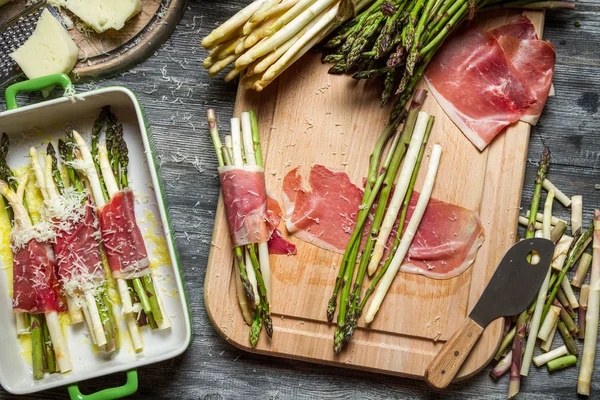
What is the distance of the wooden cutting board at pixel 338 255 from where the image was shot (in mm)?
2672

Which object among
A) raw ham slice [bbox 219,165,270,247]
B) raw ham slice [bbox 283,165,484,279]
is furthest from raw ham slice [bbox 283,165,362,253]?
raw ham slice [bbox 219,165,270,247]

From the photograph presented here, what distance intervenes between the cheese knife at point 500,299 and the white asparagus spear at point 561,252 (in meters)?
0.12

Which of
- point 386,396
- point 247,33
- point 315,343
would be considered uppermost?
point 247,33

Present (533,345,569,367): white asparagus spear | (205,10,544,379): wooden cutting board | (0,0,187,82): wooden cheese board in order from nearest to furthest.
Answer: (205,10,544,379): wooden cutting board
(533,345,569,367): white asparagus spear
(0,0,187,82): wooden cheese board

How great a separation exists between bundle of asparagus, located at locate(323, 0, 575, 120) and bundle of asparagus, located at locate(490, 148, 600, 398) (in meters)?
0.75

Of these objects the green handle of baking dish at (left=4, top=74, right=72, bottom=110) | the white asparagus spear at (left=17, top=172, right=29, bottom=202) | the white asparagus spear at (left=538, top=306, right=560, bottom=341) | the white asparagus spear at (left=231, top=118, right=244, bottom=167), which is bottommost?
the white asparagus spear at (left=538, top=306, right=560, bottom=341)

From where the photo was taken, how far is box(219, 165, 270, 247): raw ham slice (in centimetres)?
262

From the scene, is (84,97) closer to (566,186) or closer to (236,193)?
(236,193)

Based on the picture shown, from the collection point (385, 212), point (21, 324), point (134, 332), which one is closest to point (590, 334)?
point (385, 212)

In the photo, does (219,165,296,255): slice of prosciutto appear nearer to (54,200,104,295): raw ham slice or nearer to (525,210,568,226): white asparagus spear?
(54,200,104,295): raw ham slice

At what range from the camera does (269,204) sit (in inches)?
108

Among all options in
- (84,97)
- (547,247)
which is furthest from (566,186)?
(84,97)

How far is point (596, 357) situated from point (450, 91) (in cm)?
142

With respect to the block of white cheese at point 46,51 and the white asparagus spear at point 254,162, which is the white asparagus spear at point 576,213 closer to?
the white asparagus spear at point 254,162
